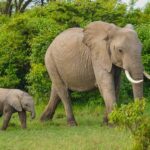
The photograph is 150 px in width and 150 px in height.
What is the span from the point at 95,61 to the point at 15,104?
1.76 metres

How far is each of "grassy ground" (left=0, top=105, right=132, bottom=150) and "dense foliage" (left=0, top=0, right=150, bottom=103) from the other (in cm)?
323

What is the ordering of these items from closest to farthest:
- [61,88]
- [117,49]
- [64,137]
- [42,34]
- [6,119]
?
[64,137] < [117,49] < [6,119] < [61,88] < [42,34]

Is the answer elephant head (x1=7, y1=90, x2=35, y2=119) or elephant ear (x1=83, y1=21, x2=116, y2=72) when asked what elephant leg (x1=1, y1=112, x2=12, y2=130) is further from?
elephant ear (x1=83, y1=21, x2=116, y2=72)

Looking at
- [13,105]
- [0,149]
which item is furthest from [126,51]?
[0,149]

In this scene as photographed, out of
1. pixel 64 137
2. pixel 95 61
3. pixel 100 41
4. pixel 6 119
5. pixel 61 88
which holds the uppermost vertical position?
pixel 100 41

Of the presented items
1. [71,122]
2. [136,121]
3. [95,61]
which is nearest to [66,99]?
[71,122]

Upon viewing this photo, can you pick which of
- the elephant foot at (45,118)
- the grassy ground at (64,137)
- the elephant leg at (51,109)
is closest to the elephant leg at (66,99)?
the grassy ground at (64,137)

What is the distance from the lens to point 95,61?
1240cm

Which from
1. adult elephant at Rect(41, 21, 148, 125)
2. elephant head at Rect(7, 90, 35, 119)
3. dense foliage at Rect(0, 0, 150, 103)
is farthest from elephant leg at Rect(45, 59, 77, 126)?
dense foliage at Rect(0, 0, 150, 103)

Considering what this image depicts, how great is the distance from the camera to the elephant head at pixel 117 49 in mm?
11461

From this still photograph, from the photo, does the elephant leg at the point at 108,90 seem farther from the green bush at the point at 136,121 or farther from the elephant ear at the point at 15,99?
the green bush at the point at 136,121

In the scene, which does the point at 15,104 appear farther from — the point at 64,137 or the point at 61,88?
the point at 64,137

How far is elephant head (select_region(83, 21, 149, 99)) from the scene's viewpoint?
11461mm

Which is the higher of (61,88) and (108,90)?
(108,90)
